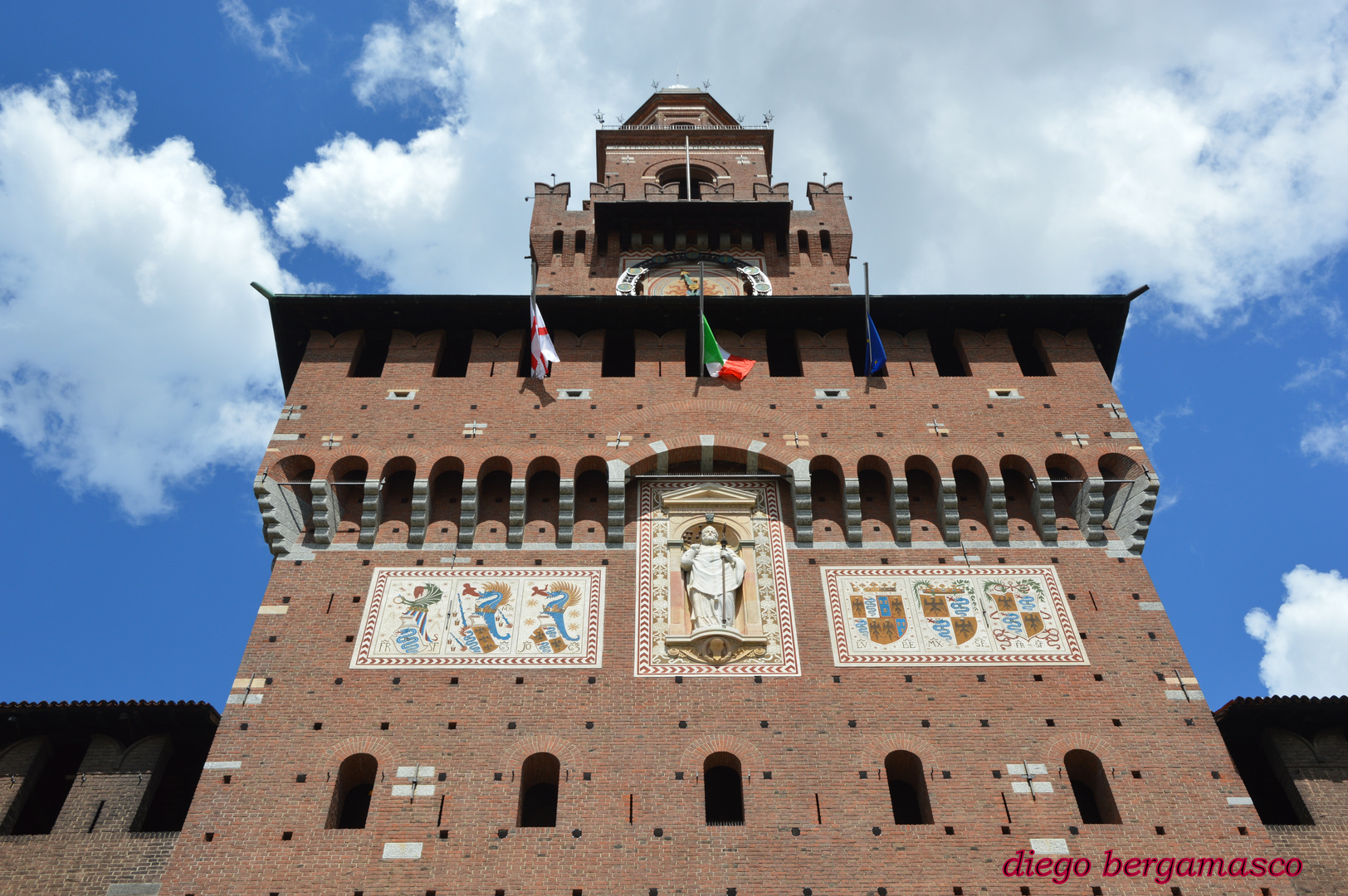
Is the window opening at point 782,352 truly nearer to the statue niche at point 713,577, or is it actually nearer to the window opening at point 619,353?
the window opening at point 619,353

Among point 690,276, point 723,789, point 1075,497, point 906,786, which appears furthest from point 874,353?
point 723,789

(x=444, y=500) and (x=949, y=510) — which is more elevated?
(x=444, y=500)

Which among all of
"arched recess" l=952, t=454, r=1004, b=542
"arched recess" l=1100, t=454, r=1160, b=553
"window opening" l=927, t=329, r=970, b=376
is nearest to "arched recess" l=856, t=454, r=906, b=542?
"arched recess" l=952, t=454, r=1004, b=542

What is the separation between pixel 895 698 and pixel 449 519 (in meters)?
7.27

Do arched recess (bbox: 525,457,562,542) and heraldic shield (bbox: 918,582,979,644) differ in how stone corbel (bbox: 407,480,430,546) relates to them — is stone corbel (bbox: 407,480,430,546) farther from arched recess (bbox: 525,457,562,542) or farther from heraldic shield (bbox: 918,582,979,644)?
heraldic shield (bbox: 918,582,979,644)

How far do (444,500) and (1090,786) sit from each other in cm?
1029

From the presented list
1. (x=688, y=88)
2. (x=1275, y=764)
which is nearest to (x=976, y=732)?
(x=1275, y=764)

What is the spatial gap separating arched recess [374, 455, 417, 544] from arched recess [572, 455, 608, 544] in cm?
257

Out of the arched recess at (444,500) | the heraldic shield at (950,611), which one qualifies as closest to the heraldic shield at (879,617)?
the heraldic shield at (950,611)

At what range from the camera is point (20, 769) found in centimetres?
1498

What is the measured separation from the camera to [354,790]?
14.2 meters

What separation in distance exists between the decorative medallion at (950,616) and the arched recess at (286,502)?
808 centimetres

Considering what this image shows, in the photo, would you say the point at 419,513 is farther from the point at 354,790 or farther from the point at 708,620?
the point at 708,620

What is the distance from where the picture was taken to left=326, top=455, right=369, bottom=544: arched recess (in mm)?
16578
